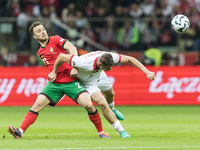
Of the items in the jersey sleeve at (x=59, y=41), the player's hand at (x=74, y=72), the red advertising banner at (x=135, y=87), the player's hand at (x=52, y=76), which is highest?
the jersey sleeve at (x=59, y=41)

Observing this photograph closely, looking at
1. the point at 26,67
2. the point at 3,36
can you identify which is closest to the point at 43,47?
the point at 26,67

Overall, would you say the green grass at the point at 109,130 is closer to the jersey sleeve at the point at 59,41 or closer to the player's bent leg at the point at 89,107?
the player's bent leg at the point at 89,107

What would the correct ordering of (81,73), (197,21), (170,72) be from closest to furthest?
(81,73) → (170,72) → (197,21)

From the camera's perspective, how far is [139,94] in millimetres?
19172

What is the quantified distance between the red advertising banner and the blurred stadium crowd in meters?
1.75

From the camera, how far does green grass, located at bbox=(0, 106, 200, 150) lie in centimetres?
848

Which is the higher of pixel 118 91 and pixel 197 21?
pixel 197 21

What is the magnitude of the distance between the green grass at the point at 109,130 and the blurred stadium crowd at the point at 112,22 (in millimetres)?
3454

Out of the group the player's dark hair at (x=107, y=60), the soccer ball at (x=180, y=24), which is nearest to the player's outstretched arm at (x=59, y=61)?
the player's dark hair at (x=107, y=60)

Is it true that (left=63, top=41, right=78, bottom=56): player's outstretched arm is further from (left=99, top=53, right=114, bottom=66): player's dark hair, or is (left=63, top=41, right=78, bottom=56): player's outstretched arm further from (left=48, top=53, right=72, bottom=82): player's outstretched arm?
(left=99, top=53, right=114, bottom=66): player's dark hair

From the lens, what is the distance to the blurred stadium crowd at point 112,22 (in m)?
20.8

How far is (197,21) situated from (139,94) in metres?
4.84

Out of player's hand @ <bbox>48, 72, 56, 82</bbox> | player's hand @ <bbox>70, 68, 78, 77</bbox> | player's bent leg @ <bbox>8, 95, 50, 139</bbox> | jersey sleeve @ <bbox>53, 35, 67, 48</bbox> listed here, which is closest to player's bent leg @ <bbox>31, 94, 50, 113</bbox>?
player's bent leg @ <bbox>8, 95, 50, 139</bbox>

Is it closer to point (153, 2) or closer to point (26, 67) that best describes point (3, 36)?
point (26, 67)
